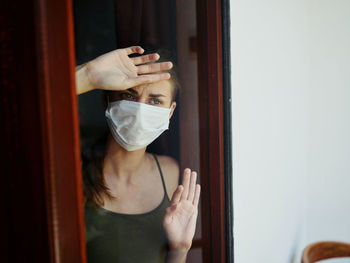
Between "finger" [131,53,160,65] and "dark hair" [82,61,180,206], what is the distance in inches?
3.6

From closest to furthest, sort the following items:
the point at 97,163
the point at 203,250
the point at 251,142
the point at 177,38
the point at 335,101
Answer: the point at 97,163 < the point at 177,38 < the point at 203,250 < the point at 251,142 < the point at 335,101

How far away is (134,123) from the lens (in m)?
0.54

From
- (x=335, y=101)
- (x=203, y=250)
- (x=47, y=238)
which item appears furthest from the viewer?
(x=335, y=101)

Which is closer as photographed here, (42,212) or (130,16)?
(42,212)

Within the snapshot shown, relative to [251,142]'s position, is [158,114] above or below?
above

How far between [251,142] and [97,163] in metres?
0.75

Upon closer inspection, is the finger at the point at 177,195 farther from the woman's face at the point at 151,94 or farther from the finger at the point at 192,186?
the woman's face at the point at 151,94

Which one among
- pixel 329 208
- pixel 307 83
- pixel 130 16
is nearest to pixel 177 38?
pixel 130 16

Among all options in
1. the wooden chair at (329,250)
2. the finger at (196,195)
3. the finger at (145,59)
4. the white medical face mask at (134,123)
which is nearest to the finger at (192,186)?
the finger at (196,195)

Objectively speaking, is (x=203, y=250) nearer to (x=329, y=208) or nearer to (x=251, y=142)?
(x=251, y=142)

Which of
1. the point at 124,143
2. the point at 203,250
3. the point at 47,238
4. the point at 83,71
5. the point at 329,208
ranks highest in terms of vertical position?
the point at 83,71

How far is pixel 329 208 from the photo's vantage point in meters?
1.80

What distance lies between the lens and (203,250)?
0.74 m

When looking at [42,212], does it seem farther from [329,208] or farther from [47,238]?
[329,208]
